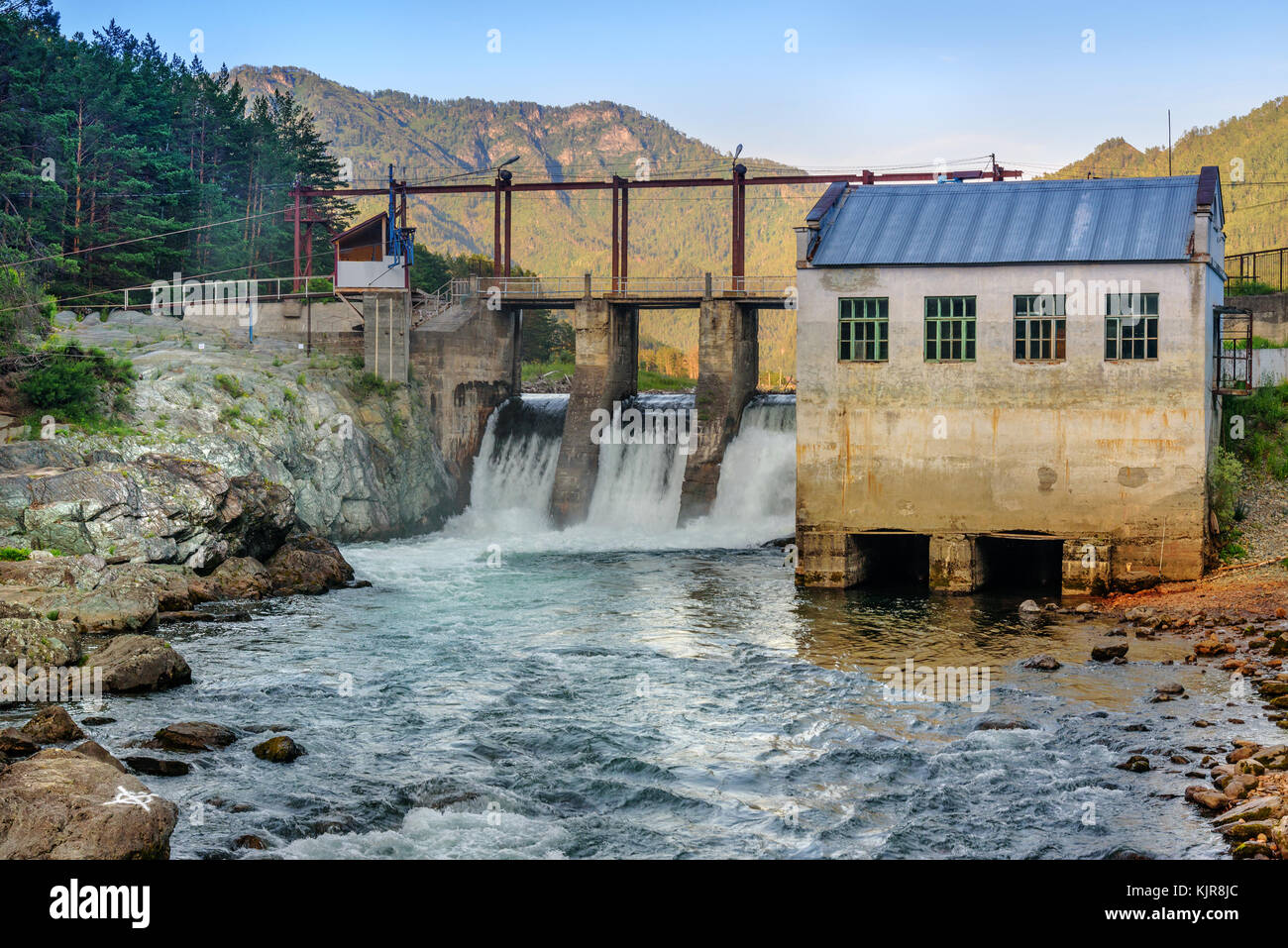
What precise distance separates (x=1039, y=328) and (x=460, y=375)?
28.3 metres

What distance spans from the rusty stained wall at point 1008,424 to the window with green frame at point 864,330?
208 millimetres

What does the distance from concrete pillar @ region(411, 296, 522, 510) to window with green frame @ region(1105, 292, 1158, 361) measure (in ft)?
97.3

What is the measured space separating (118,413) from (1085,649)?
29.6m

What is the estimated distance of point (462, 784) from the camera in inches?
696

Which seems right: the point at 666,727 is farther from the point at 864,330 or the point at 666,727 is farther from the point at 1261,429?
the point at 1261,429

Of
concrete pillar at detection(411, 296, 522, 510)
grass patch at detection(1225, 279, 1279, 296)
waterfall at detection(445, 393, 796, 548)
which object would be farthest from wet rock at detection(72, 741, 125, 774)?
grass patch at detection(1225, 279, 1279, 296)

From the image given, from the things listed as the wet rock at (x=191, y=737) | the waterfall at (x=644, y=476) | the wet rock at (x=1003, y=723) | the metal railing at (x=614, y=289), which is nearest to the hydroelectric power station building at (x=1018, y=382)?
the wet rock at (x=1003, y=723)

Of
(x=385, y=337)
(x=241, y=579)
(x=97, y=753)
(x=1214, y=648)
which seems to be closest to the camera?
(x=97, y=753)

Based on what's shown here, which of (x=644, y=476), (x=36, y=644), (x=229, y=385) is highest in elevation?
(x=229, y=385)

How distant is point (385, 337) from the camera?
5206 centimetres

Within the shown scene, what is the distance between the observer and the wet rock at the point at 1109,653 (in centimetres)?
2472

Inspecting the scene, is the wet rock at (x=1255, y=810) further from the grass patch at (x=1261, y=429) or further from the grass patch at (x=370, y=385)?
the grass patch at (x=370, y=385)

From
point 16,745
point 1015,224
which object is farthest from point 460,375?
point 16,745
